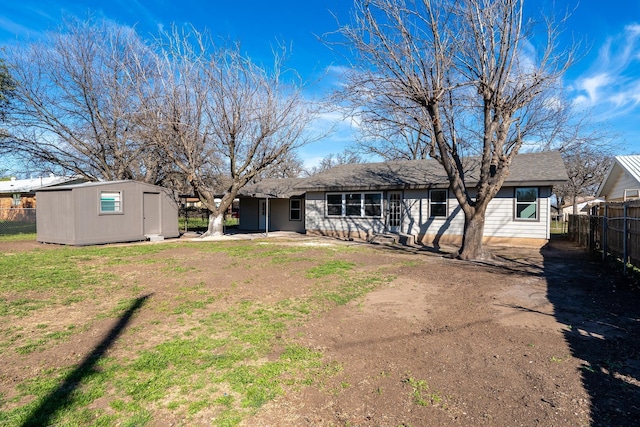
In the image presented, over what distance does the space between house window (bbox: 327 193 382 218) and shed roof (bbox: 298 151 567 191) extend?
1.95 ft

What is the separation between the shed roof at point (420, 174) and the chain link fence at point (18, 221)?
15.0m

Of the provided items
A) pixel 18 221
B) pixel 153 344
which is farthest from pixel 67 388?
pixel 18 221

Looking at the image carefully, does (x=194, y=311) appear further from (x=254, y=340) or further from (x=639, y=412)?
(x=639, y=412)

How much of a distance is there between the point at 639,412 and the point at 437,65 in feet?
28.9

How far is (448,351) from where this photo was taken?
373cm

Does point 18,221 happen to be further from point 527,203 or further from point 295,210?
point 527,203

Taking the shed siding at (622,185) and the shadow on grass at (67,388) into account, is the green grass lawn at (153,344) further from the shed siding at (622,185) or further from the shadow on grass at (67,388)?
the shed siding at (622,185)

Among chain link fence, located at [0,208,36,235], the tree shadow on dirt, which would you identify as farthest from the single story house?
the tree shadow on dirt

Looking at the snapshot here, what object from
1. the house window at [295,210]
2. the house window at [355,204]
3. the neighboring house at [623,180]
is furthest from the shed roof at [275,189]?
the neighboring house at [623,180]

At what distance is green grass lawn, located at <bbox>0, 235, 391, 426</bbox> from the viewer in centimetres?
268

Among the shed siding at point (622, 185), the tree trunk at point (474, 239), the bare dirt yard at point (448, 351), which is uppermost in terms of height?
the shed siding at point (622, 185)

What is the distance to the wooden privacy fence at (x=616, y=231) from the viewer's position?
298 inches

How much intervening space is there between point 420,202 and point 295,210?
7.76 metres

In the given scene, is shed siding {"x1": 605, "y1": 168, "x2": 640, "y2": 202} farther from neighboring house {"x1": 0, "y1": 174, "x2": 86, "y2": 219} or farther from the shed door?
neighboring house {"x1": 0, "y1": 174, "x2": 86, "y2": 219}
